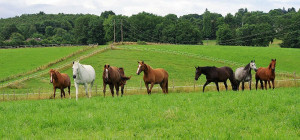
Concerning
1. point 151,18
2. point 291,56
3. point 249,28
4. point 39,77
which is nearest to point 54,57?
point 39,77

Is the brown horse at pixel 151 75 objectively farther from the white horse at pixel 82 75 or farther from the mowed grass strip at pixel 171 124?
the mowed grass strip at pixel 171 124

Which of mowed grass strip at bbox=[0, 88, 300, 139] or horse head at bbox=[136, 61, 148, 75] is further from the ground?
horse head at bbox=[136, 61, 148, 75]

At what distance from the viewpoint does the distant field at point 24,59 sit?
49031mm

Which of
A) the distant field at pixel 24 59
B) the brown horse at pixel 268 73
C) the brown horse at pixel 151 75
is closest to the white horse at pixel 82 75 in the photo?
the brown horse at pixel 151 75

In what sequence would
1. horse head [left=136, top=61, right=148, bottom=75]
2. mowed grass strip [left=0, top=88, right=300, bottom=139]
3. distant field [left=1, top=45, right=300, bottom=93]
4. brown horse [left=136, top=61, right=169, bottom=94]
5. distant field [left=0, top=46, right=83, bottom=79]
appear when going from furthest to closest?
distant field [left=0, top=46, right=83, bottom=79] → distant field [left=1, top=45, right=300, bottom=93] → brown horse [left=136, top=61, right=169, bottom=94] → horse head [left=136, top=61, right=148, bottom=75] → mowed grass strip [left=0, top=88, right=300, bottom=139]

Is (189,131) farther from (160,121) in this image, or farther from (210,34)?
(210,34)

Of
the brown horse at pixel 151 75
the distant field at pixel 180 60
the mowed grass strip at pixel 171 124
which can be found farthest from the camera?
the distant field at pixel 180 60

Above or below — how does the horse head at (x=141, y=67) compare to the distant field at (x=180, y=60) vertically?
above

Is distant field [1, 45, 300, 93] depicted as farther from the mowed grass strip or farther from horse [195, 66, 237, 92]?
the mowed grass strip

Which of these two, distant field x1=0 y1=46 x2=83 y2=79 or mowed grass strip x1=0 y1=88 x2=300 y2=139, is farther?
distant field x1=0 y1=46 x2=83 y2=79

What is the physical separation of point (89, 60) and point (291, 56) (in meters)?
43.2

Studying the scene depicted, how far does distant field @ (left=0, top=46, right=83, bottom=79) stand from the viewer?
161 ft

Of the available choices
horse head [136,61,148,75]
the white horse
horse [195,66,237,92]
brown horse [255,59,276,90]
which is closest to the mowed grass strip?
horse head [136,61,148,75]

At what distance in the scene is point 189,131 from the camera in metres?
7.48
